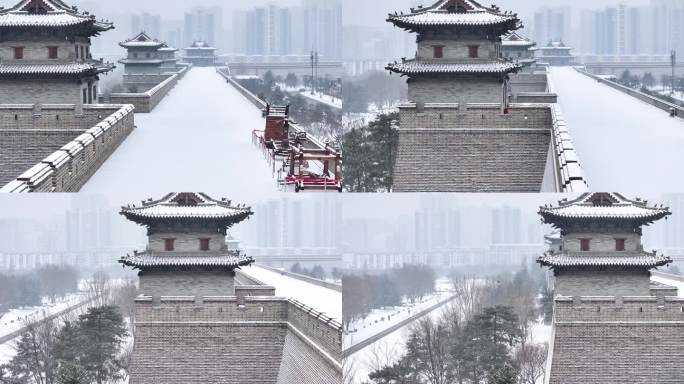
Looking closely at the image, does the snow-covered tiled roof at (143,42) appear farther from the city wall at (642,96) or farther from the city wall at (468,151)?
the city wall at (468,151)

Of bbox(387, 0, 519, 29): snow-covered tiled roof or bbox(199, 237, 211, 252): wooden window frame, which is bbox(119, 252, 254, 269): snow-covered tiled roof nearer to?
bbox(199, 237, 211, 252): wooden window frame

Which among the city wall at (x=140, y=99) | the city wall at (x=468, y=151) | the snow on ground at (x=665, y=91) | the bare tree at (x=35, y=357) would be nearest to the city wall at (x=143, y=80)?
the city wall at (x=140, y=99)

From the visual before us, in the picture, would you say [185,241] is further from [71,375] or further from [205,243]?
[71,375]

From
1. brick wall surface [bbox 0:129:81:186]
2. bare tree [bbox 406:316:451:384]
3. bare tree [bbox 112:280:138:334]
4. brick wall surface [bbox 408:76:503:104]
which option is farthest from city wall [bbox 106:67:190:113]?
bare tree [bbox 406:316:451:384]

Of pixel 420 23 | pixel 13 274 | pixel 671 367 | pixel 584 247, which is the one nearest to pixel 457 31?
pixel 420 23

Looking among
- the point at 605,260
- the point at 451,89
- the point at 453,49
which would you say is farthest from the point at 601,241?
the point at 453,49
